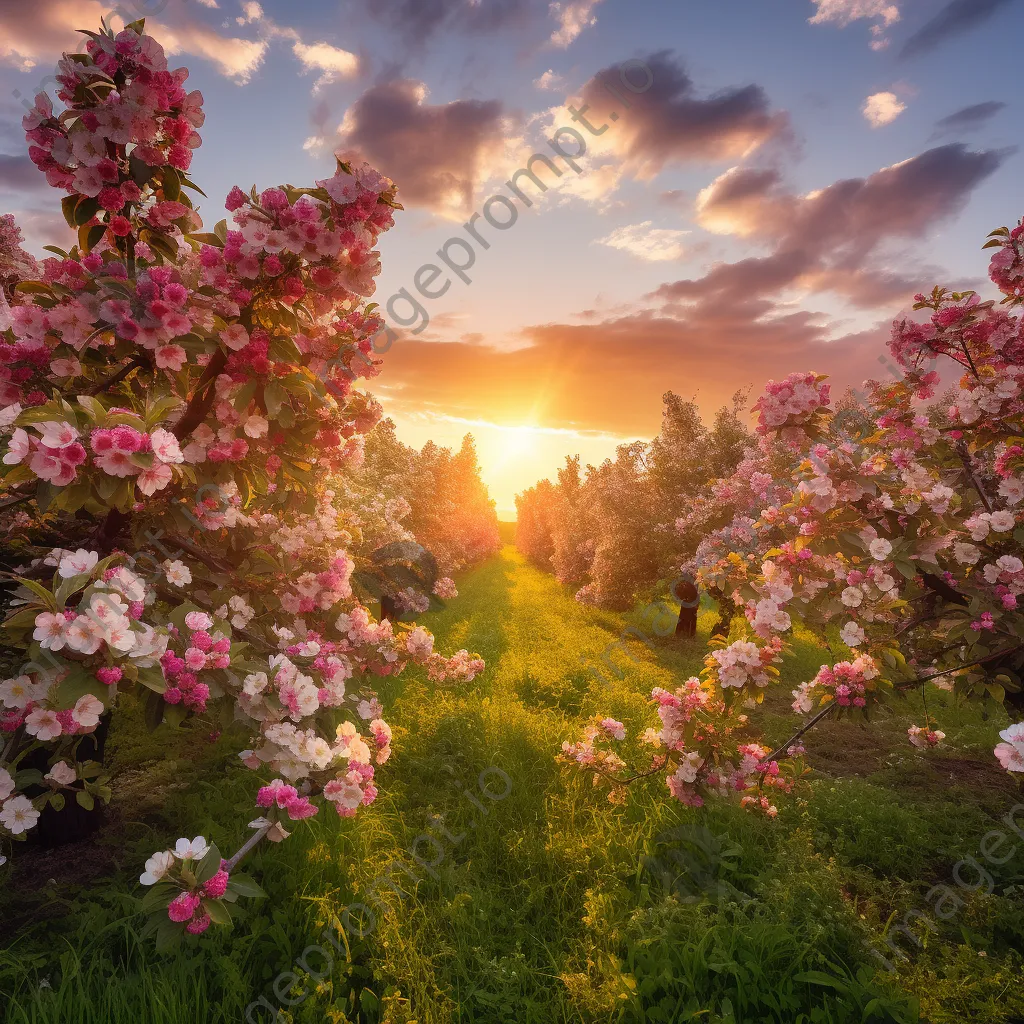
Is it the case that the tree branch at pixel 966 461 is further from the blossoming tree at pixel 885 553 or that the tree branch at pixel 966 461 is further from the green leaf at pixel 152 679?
the green leaf at pixel 152 679

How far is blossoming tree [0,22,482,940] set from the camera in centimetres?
236

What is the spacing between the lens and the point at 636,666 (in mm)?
11195

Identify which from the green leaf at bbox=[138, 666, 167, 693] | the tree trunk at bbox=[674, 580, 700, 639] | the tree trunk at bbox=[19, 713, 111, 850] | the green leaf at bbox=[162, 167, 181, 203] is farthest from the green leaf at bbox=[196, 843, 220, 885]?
the tree trunk at bbox=[674, 580, 700, 639]

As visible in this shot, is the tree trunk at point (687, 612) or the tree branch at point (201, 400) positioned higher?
the tree branch at point (201, 400)

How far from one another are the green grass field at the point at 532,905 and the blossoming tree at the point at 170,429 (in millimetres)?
1305

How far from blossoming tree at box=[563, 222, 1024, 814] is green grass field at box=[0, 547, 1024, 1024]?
0.90 m

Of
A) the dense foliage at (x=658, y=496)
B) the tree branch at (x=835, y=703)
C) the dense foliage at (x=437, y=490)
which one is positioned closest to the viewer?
the tree branch at (x=835, y=703)

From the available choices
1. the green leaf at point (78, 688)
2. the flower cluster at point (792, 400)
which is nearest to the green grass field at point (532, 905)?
the green leaf at point (78, 688)

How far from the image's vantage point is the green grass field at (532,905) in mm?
3393

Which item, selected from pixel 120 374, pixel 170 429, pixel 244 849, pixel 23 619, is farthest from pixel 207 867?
pixel 120 374

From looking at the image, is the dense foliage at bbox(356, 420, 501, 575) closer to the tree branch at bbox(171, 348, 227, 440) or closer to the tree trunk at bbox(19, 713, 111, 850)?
the tree trunk at bbox(19, 713, 111, 850)

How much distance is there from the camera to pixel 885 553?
148 inches

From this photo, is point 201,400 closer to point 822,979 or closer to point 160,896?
point 160,896

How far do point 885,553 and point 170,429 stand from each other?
4.96m
